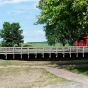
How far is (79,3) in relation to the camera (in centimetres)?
2961

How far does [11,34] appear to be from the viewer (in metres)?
90.4

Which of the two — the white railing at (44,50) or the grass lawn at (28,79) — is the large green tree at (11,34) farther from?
the grass lawn at (28,79)

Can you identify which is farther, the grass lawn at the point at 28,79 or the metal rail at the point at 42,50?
the metal rail at the point at 42,50

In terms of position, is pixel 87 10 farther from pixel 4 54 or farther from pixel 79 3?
pixel 4 54

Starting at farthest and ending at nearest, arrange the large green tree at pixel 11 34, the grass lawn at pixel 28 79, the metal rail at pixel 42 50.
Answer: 1. the large green tree at pixel 11 34
2. the metal rail at pixel 42 50
3. the grass lawn at pixel 28 79

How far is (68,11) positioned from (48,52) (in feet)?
60.9

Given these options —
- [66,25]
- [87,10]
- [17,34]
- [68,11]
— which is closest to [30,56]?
[66,25]

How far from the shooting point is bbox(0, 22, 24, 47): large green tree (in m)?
89.5

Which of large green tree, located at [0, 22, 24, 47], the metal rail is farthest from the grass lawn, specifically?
large green tree, located at [0, 22, 24, 47]

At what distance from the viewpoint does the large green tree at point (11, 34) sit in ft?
294

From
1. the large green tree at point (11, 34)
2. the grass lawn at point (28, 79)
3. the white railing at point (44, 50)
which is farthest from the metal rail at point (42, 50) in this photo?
the large green tree at point (11, 34)

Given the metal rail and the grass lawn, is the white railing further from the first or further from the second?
the grass lawn

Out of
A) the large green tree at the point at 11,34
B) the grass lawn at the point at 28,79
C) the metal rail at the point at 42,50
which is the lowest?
the grass lawn at the point at 28,79

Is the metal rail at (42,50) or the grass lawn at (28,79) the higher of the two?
the metal rail at (42,50)
